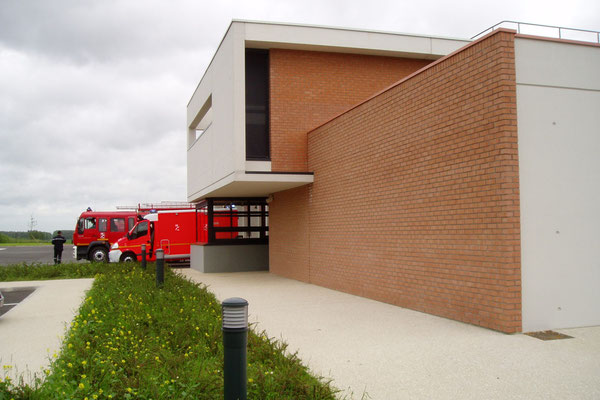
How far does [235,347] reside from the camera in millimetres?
3523

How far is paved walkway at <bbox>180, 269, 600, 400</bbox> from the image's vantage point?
15.7ft

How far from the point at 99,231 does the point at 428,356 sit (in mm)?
23259

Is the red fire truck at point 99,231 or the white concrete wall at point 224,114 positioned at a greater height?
the white concrete wall at point 224,114

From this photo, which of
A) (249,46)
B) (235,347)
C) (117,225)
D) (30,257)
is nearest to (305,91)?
(249,46)

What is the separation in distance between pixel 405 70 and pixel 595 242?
31.3 feet

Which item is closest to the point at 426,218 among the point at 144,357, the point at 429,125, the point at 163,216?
the point at 429,125

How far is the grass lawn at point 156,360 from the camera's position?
14.5 ft

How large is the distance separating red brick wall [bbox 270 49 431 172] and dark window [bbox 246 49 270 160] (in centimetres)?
33

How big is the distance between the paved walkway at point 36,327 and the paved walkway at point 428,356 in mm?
2941

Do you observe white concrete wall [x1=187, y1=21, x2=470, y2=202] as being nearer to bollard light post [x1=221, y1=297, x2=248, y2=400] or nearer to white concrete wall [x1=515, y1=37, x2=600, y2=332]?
white concrete wall [x1=515, y1=37, x2=600, y2=332]

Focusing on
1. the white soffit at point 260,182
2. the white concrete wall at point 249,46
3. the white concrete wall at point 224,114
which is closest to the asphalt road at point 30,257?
the white concrete wall at point 224,114

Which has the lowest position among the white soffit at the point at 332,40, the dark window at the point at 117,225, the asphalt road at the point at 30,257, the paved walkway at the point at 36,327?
the asphalt road at the point at 30,257

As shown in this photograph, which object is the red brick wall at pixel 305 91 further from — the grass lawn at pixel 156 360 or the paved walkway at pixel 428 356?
the grass lawn at pixel 156 360

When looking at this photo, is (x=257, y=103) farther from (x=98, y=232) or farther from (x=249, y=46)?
(x=98, y=232)
